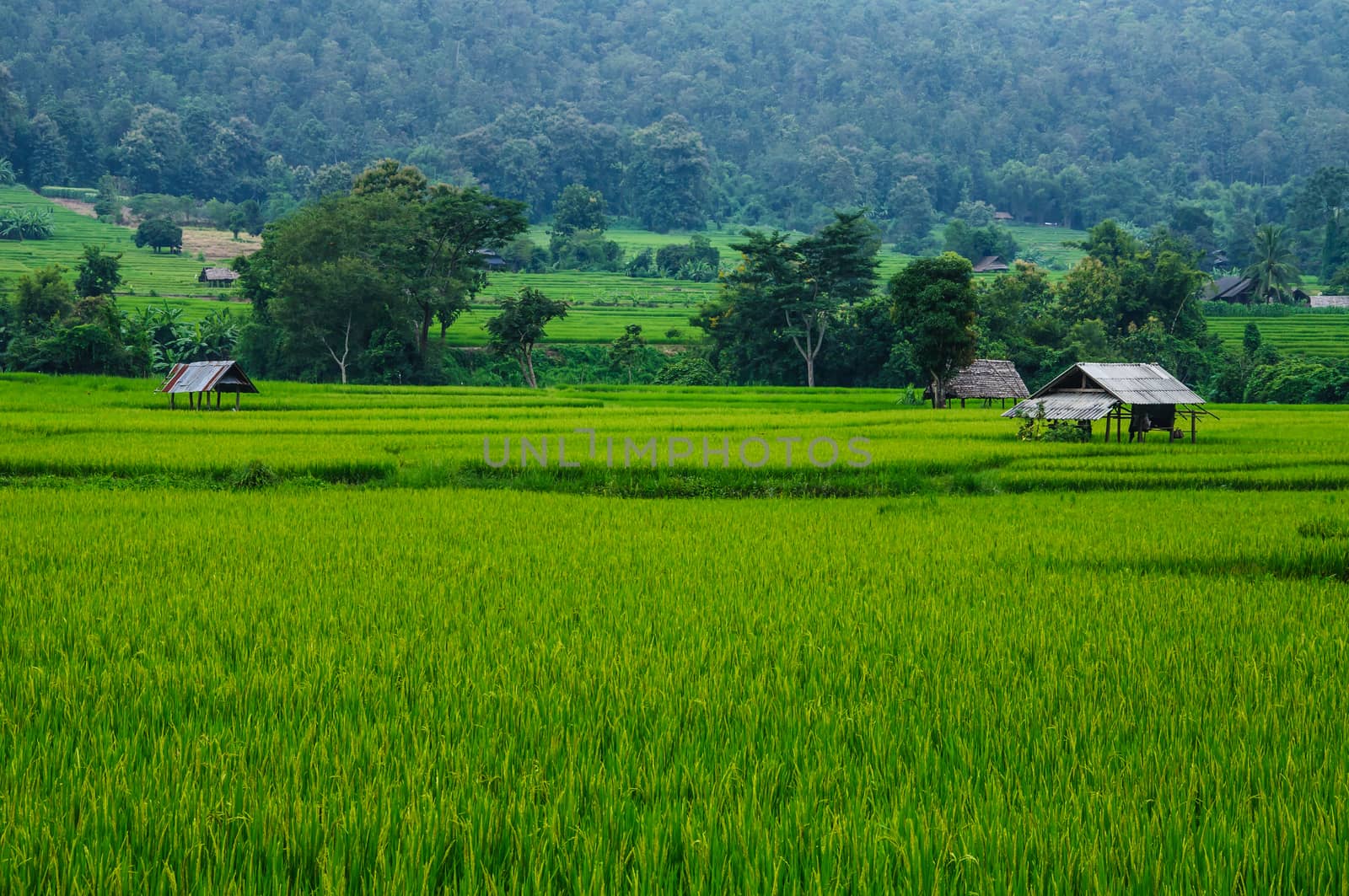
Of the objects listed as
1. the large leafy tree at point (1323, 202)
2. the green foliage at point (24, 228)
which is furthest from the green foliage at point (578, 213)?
the large leafy tree at point (1323, 202)

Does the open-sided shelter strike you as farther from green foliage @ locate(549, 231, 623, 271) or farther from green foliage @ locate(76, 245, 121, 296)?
green foliage @ locate(549, 231, 623, 271)

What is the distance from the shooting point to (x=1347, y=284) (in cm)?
6606

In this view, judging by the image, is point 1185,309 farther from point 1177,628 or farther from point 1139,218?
point 1139,218

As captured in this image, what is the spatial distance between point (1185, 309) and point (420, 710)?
171 feet

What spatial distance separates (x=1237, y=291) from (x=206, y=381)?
61.6 m

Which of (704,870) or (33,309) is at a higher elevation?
(33,309)

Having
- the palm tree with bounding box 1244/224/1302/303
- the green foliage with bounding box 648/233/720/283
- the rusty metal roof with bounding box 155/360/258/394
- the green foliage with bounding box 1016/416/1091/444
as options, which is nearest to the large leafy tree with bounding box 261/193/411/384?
the rusty metal roof with bounding box 155/360/258/394

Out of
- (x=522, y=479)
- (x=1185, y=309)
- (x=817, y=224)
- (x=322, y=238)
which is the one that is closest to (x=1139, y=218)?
(x=817, y=224)

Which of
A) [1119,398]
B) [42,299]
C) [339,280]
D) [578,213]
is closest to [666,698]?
[1119,398]

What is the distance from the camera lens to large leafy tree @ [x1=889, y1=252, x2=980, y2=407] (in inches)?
1264

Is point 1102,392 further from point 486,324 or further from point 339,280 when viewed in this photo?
point 339,280

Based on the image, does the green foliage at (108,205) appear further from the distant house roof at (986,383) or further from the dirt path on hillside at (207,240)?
the distant house roof at (986,383)

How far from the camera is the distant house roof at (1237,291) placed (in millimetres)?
64688

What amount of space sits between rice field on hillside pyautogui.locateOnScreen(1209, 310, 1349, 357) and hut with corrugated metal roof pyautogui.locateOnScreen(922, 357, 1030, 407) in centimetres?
1734
